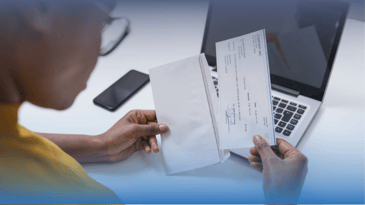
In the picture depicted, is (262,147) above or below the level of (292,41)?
below

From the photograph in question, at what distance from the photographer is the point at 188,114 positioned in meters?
0.62

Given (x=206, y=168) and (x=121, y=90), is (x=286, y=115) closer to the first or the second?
(x=206, y=168)

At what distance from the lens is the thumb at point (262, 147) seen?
518 millimetres

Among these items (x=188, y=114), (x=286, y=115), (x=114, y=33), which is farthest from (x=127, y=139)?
(x=114, y=33)

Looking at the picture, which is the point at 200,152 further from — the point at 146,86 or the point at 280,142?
the point at 146,86

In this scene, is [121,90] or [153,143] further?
[121,90]

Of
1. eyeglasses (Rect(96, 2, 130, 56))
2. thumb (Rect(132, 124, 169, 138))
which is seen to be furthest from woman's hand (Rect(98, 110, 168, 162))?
eyeglasses (Rect(96, 2, 130, 56))

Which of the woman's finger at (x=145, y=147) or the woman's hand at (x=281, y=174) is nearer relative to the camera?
the woman's hand at (x=281, y=174)

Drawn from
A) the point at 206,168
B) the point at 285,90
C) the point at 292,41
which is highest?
the point at 292,41

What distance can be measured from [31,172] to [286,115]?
53cm

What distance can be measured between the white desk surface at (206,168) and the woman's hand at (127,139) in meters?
0.02

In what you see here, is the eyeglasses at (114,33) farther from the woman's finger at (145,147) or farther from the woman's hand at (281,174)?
the woman's hand at (281,174)

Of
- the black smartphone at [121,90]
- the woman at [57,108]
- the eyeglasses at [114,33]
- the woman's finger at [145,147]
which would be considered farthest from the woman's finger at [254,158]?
the eyeglasses at [114,33]

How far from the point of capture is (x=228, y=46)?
56cm
